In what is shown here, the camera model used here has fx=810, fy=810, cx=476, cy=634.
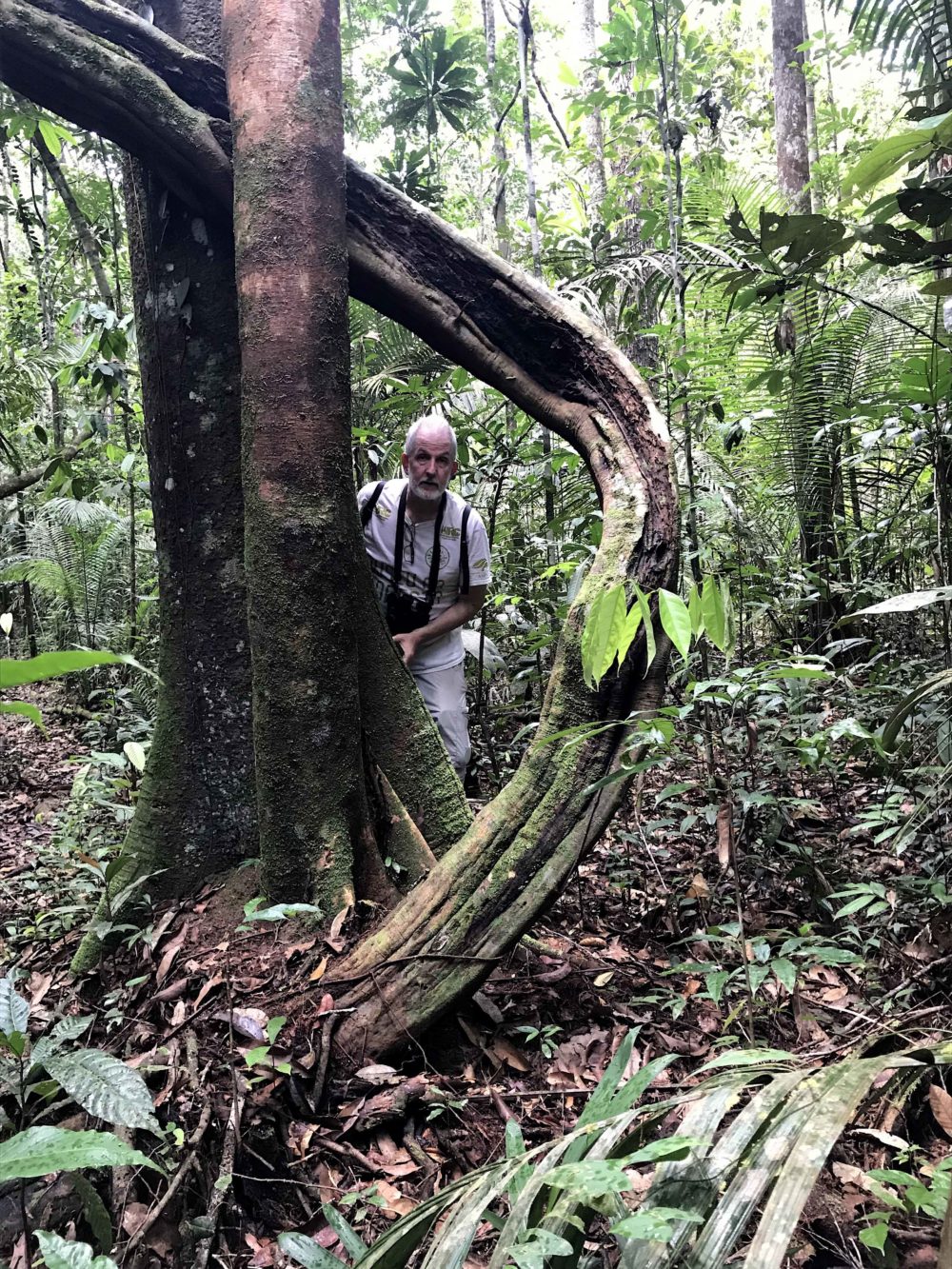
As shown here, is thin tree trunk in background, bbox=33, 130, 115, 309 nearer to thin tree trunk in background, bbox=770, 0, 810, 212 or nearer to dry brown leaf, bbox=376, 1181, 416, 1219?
dry brown leaf, bbox=376, 1181, 416, 1219

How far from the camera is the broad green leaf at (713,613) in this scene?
1505mm

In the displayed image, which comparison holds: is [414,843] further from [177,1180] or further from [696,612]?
[696,612]

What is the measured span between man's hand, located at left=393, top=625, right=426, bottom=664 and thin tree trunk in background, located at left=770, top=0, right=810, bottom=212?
650cm

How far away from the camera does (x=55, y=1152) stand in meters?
1.13

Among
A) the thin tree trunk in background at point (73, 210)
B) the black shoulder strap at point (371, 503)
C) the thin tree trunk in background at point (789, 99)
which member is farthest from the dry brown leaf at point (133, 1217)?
the thin tree trunk in background at point (789, 99)

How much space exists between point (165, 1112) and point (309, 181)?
8.53ft

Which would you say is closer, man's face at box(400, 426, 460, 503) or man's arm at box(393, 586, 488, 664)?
man's face at box(400, 426, 460, 503)

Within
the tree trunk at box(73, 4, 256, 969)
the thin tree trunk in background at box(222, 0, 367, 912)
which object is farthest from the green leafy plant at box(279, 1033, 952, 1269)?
the tree trunk at box(73, 4, 256, 969)

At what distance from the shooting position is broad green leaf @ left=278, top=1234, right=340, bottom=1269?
1.34 m

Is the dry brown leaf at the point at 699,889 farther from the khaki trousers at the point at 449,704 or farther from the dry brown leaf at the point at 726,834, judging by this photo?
the khaki trousers at the point at 449,704

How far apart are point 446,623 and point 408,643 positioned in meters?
0.22

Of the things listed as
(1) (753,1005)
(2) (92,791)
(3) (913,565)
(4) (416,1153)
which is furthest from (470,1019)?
(3) (913,565)

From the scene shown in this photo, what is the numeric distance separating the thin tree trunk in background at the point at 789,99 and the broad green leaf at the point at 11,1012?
28.0ft

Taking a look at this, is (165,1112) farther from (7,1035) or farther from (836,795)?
(836,795)
